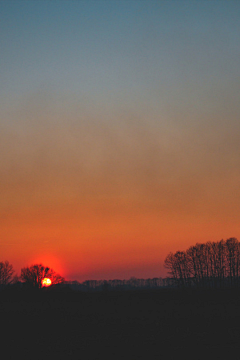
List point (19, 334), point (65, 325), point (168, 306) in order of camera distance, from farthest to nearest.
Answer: point (168, 306)
point (65, 325)
point (19, 334)

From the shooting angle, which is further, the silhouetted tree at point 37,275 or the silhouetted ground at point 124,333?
the silhouetted tree at point 37,275

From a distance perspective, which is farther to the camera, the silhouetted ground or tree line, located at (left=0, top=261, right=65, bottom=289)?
tree line, located at (left=0, top=261, right=65, bottom=289)

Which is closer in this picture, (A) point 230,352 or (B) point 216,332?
(A) point 230,352

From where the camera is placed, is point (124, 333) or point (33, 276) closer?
point (124, 333)

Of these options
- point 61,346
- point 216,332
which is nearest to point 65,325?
point 61,346

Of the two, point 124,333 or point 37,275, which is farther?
point 37,275

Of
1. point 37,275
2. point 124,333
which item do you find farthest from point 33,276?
point 124,333

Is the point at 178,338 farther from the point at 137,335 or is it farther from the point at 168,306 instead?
the point at 168,306

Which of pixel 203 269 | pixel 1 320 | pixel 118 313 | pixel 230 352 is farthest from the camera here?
pixel 203 269

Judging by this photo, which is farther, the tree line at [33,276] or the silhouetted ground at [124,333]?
the tree line at [33,276]

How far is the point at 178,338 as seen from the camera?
23484mm

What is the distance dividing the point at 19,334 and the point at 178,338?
1436 centimetres

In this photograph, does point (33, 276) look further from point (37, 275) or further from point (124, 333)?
point (124, 333)

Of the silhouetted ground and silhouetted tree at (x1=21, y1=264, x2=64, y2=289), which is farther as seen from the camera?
silhouetted tree at (x1=21, y1=264, x2=64, y2=289)
